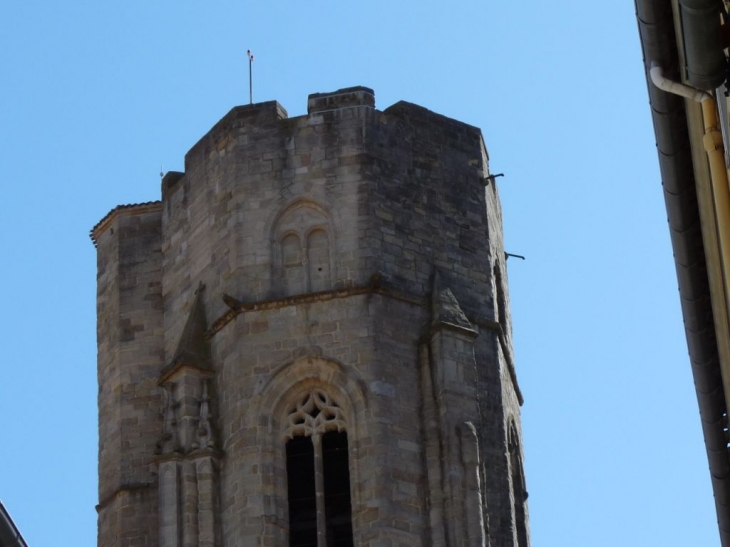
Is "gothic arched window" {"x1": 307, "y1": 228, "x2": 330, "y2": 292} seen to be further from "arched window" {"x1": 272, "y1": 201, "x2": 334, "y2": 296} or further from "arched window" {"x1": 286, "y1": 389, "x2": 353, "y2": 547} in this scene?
"arched window" {"x1": 286, "y1": 389, "x2": 353, "y2": 547}

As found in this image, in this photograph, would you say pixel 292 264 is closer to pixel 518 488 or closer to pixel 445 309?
pixel 445 309

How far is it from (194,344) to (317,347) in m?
1.89

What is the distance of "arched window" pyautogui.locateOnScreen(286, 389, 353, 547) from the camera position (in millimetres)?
30484

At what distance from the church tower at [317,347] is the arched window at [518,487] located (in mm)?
51

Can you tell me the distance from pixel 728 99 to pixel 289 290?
656 inches

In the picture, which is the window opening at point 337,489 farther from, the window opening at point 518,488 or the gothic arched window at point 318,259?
the window opening at point 518,488

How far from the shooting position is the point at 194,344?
107 feet

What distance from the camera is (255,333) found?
105 feet

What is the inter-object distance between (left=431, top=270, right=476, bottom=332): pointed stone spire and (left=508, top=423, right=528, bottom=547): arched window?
1.74m

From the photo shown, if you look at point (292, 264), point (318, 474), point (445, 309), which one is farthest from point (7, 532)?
point (292, 264)

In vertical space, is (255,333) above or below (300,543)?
above

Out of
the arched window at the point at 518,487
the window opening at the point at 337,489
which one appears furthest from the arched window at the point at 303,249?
the arched window at the point at 518,487

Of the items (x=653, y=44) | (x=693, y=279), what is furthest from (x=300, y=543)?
(x=653, y=44)

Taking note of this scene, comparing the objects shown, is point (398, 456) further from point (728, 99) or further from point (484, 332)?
point (728, 99)
